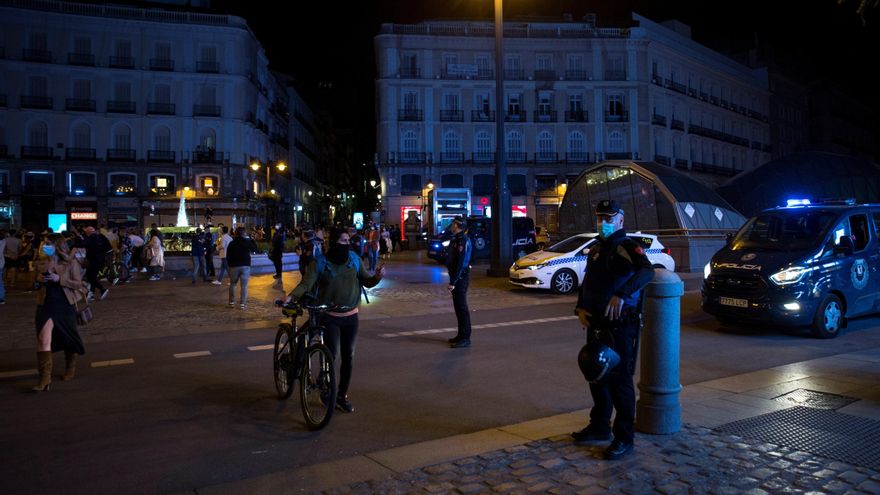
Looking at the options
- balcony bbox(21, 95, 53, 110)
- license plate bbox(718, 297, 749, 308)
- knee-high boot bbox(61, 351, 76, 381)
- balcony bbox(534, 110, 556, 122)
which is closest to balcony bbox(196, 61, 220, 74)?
balcony bbox(21, 95, 53, 110)

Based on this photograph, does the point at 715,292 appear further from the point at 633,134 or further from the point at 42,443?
the point at 633,134

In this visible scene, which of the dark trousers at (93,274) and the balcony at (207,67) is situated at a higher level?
the balcony at (207,67)

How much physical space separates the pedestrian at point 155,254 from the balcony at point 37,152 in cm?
3234

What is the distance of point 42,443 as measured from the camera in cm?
539

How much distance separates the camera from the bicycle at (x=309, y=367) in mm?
5633

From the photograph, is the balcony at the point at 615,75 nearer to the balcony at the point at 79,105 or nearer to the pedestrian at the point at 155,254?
the balcony at the point at 79,105

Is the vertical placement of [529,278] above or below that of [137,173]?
below

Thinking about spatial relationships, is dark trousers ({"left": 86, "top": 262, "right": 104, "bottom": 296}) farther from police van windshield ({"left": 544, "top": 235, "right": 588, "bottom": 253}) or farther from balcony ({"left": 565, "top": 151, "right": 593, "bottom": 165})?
balcony ({"left": 565, "top": 151, "right": 593, "bottom": 165})

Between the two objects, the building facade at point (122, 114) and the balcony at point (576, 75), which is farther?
the balcony at point (576, 75)

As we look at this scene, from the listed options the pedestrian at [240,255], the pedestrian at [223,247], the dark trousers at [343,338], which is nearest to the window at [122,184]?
the pedestrian at [223,247]

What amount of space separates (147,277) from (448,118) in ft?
114

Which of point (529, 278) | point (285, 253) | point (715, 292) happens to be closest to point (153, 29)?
point (285, 253)

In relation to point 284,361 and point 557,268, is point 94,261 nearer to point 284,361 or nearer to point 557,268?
point 557,268

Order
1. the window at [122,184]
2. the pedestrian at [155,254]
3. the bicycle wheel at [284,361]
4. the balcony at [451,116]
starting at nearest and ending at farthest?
the bicycle wheel at [284,361] < the pedestrian at [155,254] < the window at [122,184] < the balcony at [451,116]
